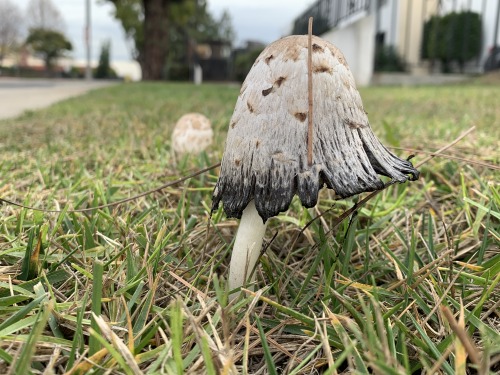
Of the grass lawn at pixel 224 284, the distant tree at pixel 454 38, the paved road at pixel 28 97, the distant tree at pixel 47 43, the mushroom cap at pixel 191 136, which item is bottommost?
the grass lawn at pixel 224 284

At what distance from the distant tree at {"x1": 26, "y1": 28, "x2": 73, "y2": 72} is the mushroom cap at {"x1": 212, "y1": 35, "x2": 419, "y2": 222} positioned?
155 feet

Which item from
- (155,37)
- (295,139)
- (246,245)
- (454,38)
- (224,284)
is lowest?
(224,284)

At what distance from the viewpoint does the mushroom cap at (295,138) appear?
960 mm

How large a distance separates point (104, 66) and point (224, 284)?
42991mm

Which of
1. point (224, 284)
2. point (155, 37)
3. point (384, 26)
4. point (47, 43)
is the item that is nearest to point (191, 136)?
point (224, 284)

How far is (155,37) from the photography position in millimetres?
19938

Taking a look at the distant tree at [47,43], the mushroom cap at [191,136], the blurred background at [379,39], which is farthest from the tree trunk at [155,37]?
the distant tree at [47,43]

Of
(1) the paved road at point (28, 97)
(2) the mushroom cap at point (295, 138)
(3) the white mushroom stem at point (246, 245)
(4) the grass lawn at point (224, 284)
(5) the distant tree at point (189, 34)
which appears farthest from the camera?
(5) the distant tree at point (189, 34)

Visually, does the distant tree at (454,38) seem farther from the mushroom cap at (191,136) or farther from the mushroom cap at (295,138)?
the mushroom cap at (295,138)

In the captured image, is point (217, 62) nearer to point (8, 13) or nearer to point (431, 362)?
point (431, 362)

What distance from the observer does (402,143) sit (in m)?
2.58

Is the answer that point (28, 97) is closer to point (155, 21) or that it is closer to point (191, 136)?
point (191, 136)

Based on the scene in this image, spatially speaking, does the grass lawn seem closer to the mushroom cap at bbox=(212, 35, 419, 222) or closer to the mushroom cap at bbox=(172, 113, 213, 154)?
the mushroom cap at bbox=(212, 35, 419, 222)

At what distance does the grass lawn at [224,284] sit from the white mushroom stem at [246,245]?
4 centimetres
